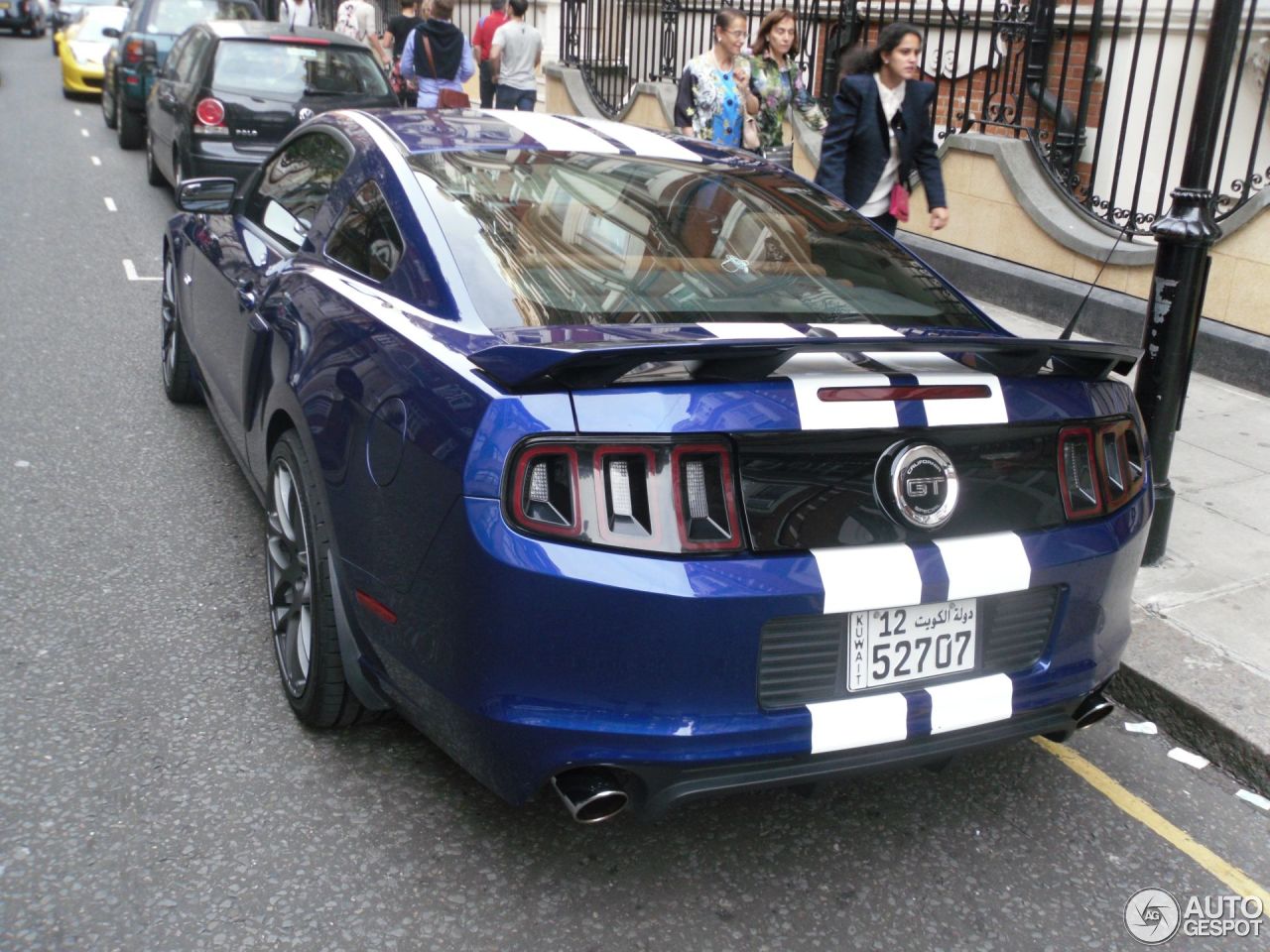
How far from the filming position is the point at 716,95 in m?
8.04

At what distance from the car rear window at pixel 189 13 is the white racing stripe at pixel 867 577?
50.6 feet

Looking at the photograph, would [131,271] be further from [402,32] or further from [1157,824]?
[1157,824]

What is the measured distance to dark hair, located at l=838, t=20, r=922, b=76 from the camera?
6219mm

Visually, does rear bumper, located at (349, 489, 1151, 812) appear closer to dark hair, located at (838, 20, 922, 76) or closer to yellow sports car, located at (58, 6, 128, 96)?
dark hair, located at (838, 20, 922, 76)

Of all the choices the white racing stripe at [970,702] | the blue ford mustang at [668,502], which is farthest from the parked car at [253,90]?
the white racing stripe at [970,702]

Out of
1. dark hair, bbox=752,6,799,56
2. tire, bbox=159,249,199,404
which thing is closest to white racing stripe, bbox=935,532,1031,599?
tire, bbox=159,249,199,404

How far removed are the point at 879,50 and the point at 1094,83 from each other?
401cm

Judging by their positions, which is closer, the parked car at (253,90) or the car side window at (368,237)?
the car side window at (368,237)

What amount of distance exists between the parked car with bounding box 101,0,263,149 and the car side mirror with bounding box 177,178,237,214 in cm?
1064

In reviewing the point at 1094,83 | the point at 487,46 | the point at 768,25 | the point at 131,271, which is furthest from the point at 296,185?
the point at 487,46

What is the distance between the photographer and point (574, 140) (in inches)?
158

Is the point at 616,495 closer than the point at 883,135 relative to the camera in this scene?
Yes

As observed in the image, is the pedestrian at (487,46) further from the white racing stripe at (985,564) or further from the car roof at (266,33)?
the white racing stripe at (985,564)

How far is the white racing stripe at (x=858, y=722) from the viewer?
2.69 m
